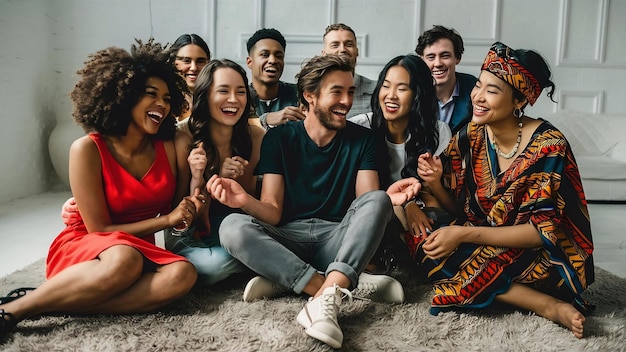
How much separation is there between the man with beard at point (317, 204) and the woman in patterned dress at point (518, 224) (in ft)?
0.76

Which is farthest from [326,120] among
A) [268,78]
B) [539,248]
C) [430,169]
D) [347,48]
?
[347,48]

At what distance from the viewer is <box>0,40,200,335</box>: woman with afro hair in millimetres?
1680

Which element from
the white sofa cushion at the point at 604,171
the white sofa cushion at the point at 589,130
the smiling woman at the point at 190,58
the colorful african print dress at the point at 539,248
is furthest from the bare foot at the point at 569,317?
the white sofa cushion at the point at 589,130

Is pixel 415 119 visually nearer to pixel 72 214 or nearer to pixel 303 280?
pixel 303 280

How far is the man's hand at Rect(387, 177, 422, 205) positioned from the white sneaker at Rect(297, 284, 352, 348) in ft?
1.51

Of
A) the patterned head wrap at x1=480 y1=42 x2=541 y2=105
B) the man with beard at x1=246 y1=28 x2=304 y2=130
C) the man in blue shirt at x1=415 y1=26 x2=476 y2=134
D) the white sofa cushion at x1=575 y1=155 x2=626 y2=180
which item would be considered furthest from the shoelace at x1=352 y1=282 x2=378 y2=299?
the white sofa cushion at x1=575 y1=155 x2=626 y2=180

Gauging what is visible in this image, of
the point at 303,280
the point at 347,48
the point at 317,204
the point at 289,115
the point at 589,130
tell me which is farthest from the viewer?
the point at 589,130

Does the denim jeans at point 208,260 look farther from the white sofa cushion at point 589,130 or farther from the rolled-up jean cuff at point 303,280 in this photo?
the white sofa cushion at point 589,130

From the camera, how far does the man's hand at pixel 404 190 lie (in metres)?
2.02

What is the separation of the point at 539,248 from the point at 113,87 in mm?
1569

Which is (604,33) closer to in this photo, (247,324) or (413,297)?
(413,297)

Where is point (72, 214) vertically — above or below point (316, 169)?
below

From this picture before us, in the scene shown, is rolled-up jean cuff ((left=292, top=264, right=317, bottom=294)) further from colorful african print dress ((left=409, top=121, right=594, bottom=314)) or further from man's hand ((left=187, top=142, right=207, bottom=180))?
man's hand ((left=187, top=142, right=207, bottom=180))

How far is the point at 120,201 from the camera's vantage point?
1.92 m
